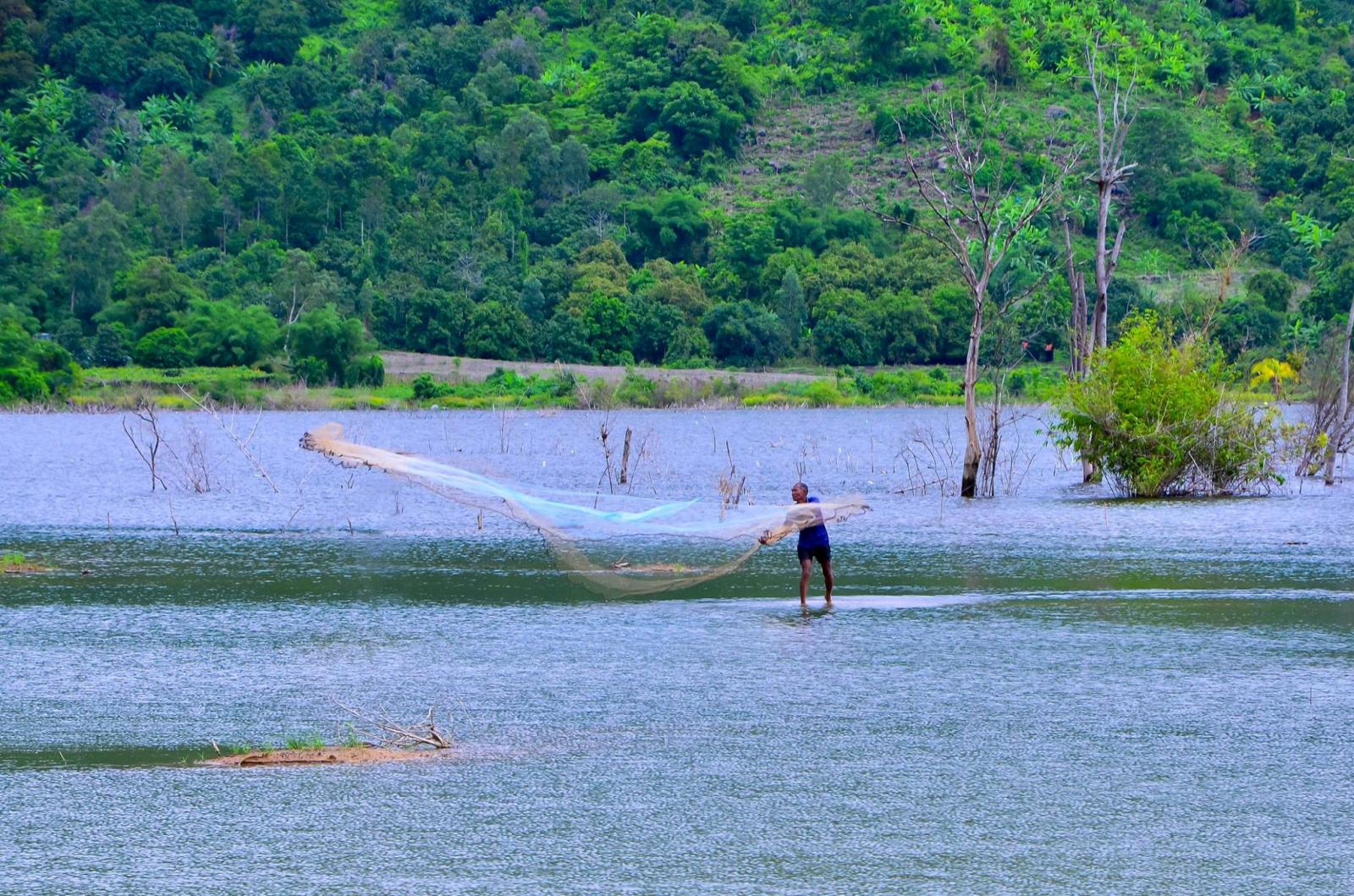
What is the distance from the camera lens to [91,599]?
2233 centimetres

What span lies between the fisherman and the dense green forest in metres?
75.2

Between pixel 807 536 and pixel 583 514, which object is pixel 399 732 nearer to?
pixel 583 514

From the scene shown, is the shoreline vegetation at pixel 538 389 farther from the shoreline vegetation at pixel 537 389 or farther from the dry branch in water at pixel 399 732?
the dry branch in water at pixel 399 732

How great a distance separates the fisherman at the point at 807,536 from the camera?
788 inches

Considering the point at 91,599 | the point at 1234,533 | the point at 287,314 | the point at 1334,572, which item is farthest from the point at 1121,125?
the point at 287,314

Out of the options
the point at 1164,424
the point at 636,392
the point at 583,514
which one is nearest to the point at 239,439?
the point at 1164,424

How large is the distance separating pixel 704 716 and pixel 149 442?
46.4m

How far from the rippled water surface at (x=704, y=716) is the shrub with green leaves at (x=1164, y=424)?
20.0 ft

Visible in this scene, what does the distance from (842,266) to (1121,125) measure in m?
86.4

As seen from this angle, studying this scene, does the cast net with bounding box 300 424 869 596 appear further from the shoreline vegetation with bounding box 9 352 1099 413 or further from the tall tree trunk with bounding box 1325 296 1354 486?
the shoreline vegetation with bounding box 9 352 1099 413

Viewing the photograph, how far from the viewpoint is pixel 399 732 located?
517 inches

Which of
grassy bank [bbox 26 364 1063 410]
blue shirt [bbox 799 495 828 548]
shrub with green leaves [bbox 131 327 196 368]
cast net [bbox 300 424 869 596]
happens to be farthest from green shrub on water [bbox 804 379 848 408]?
blue shirt [bbox 799 495 828 548]

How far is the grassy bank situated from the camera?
98.1m

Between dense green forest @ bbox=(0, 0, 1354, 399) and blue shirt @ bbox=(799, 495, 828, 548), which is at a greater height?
dense green forest @ bbox=(0, 0, 1354, 399)
